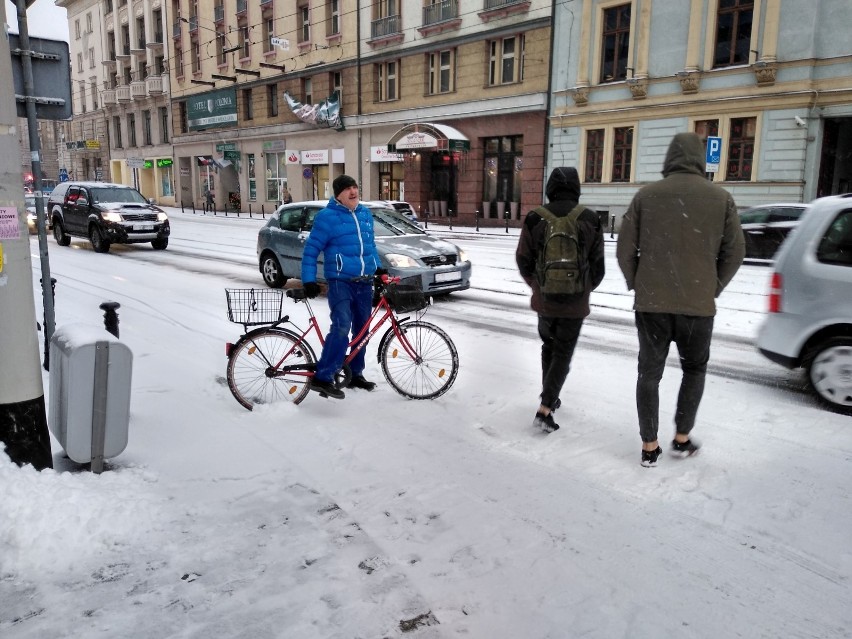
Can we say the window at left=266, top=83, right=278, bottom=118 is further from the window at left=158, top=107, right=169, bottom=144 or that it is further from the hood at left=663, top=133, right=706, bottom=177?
the hood at left=663, top=133, right=706, bottom=177

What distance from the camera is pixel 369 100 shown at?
34938 millimetres

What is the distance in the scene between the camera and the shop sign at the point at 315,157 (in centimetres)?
3775

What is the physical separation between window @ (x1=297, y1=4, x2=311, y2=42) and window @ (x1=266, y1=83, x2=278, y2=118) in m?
4.15

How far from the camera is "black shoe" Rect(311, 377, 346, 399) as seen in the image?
5.35 m

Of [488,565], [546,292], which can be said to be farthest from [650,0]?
[488,565]

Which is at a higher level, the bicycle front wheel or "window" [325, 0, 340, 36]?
"window" [325, 0, 340, 36]

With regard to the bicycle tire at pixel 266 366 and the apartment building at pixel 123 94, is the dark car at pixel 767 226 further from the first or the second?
the apartment building at pixel 123 94

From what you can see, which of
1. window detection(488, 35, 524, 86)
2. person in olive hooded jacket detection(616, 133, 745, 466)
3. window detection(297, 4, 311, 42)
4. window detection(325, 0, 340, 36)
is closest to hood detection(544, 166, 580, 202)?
person in olive hooded jacket detection(616, 133, 745, 466)

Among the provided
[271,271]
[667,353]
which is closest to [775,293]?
[667,353]

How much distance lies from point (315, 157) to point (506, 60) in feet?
45.6

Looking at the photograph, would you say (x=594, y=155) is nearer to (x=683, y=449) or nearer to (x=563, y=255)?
(x=563, y=255)

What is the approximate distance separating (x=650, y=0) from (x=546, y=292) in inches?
917

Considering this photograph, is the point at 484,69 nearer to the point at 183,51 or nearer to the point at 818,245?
the point at 818,245

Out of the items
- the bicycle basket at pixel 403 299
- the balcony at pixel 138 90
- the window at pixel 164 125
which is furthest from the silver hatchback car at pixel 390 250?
the balcony at pixel 138 90
